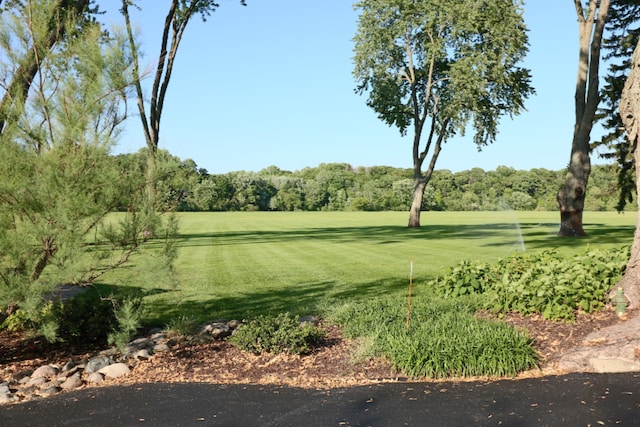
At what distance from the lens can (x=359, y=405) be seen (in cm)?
516

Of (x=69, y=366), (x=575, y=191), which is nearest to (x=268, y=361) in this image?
(x=69, y=366)

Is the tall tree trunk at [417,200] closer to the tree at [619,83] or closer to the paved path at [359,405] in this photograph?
the tree at [619,83]

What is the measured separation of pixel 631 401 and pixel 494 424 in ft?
5.15

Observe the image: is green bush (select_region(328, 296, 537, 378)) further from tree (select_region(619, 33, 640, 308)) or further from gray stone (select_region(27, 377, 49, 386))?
gray stone (select_region(27, 377, 49, 386))

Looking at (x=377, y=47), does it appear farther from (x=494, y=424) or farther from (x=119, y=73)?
(x=494, y=424)

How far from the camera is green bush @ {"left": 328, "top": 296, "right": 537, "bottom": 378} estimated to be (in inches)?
238

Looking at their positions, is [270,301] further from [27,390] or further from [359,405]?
[359,405]

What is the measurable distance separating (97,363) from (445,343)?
4.17 metres

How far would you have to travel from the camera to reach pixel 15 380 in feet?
20.0

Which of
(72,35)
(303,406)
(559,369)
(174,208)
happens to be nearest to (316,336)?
(303,406)

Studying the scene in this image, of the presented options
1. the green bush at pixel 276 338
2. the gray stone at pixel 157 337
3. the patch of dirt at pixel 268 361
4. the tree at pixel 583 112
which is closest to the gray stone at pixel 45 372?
the patch of dirt at pixel 268 361

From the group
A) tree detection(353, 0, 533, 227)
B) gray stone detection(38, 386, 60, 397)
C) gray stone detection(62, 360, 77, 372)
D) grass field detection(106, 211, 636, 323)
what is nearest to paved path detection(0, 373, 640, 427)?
gray stone detection(38, 386, 60, 397)

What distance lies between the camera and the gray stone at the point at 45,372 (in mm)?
6224

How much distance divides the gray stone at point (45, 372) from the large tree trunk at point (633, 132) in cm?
784
